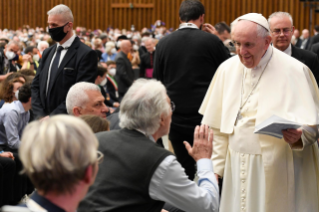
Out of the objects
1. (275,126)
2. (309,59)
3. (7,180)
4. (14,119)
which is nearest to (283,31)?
(309,59)

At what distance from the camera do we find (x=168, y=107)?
2.10m

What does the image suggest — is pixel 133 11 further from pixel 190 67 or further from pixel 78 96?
pixel 78 96

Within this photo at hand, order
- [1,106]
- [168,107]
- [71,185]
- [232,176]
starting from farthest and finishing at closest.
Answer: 1. [1,106]
2. [232,176]
3. [168,107]
4. [71,185]

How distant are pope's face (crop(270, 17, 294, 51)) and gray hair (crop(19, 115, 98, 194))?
265 centimetres

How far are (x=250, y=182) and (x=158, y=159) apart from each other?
3.57ft

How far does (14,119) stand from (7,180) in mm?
594

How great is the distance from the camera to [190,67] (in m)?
3.97

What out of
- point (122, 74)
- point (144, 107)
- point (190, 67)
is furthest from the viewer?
point (122, 74)

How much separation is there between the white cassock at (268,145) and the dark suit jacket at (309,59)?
0.81 meters

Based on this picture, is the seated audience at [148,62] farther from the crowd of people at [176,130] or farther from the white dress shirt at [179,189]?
the white dress shirt at [179,189]

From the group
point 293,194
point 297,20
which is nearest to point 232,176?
point 293,194

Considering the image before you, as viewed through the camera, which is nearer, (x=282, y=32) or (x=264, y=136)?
(x=264, y=136)

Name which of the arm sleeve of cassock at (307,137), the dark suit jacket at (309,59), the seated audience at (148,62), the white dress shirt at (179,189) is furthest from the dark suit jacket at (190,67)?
the seated audience at (148,62)

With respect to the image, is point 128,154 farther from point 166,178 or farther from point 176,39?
point 176,39
